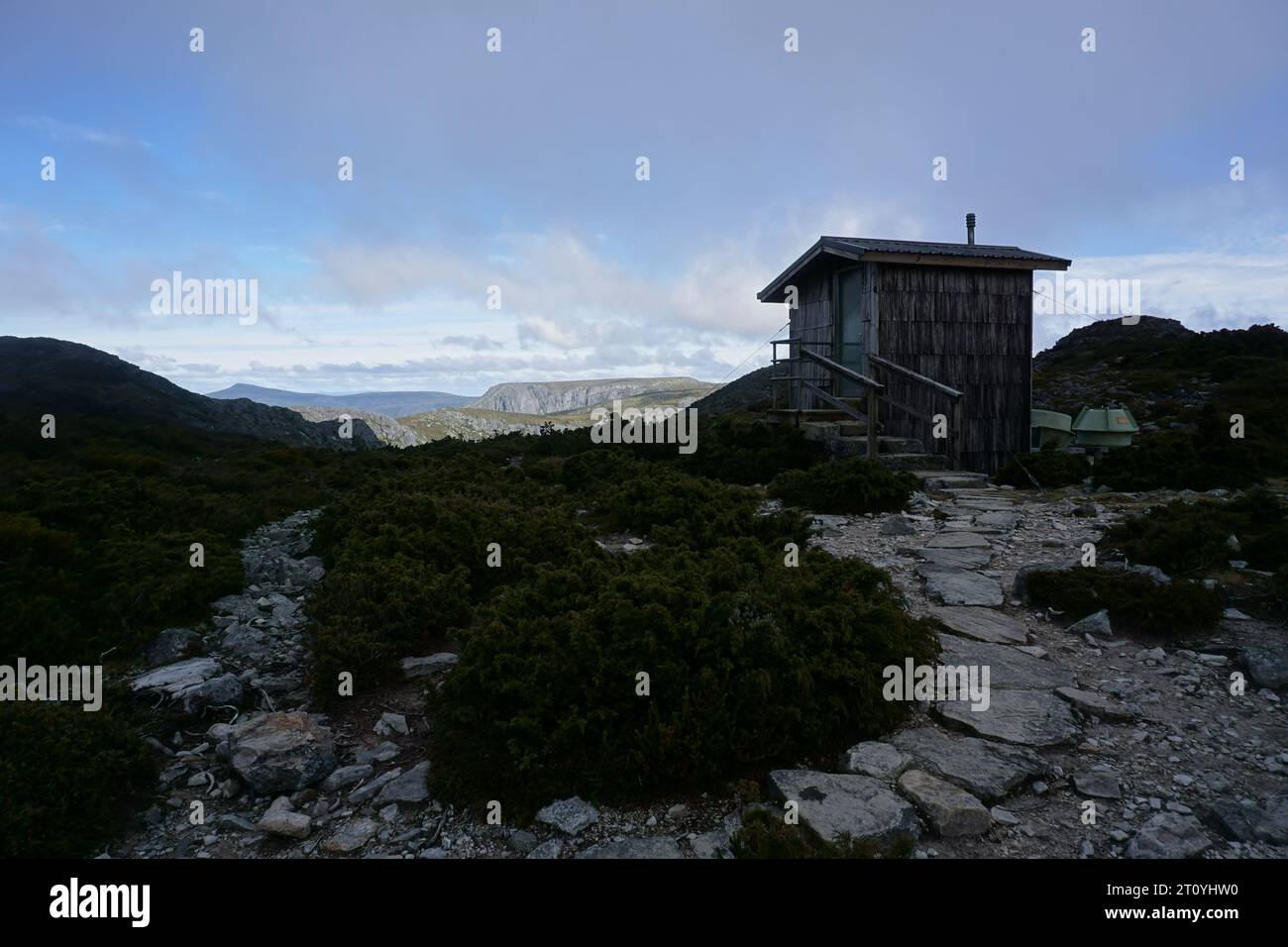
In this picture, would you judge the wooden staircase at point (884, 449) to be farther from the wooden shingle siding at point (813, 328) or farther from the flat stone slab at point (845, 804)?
the flat stone slab at point (845, 804)

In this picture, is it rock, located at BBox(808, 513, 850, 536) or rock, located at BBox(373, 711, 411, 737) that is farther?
rock, located at BBox(808, 513, 850, 536)

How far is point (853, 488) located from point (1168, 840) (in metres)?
7.29

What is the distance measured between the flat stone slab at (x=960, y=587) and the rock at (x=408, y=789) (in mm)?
4607

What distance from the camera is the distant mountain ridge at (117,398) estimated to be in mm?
25359

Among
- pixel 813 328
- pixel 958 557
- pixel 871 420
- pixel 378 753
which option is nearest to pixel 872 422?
pixel 871 420

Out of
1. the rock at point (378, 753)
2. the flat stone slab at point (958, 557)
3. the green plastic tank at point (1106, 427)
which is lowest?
the rock at point (378, 753)

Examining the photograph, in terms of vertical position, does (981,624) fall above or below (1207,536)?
below

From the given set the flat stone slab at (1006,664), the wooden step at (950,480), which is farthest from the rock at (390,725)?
the wooden step at (950,480)

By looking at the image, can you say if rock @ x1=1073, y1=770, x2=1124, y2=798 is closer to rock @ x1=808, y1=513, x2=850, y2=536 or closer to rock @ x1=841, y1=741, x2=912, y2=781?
rock @ x1=841, y1=741, x2=912, y2=781

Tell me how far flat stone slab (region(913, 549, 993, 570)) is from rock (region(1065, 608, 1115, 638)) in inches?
63.3

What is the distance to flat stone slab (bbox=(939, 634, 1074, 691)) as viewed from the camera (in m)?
4.84

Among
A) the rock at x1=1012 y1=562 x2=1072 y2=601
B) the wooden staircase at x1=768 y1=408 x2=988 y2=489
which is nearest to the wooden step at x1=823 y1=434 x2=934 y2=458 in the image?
the wooden staircase at x1=768 y1=408 x2=988 y2=489

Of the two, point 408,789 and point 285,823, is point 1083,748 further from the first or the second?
point 285,823

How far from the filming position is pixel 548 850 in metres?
3.39
